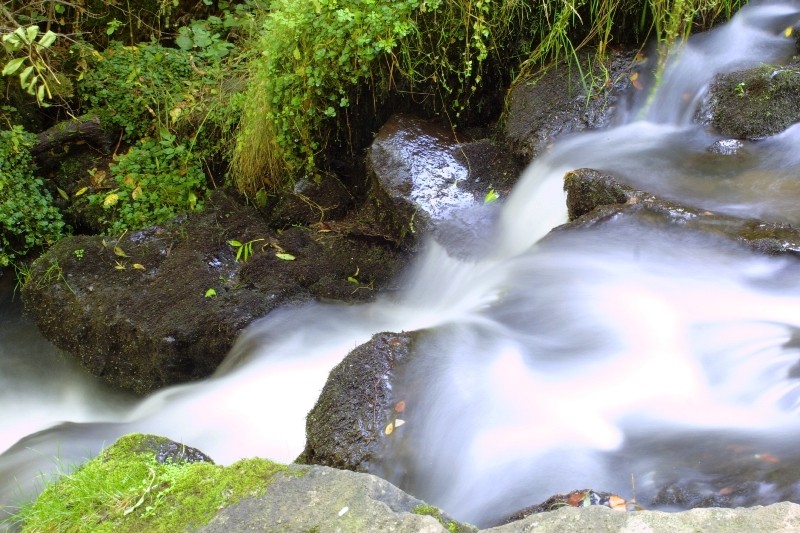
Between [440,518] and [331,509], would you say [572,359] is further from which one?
[331,509]

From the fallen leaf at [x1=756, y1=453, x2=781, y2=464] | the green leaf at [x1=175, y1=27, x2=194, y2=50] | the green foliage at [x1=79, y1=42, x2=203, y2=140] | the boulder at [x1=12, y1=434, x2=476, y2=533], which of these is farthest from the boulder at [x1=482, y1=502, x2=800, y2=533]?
the green leaf at [x1=175, y1=27, x2=194, y2=50]

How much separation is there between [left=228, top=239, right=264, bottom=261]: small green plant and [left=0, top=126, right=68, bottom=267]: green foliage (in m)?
1.67

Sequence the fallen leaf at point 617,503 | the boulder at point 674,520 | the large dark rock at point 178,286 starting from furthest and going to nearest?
the large dark rock at point 178,286
the fallen leaf at point 617,503
the boulder at point 674,520

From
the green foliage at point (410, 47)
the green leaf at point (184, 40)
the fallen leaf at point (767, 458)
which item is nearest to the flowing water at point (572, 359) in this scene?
the fallen leaf at point (767, 458)

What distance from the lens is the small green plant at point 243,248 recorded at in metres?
5.10

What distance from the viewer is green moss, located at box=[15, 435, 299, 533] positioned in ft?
7.09

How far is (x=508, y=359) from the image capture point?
3.35m

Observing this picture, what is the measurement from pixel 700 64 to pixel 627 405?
2634 mm

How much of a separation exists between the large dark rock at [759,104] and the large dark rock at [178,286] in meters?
2.08

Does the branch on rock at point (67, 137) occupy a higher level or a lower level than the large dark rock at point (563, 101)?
higher

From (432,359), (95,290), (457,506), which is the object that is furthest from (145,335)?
(457,506)

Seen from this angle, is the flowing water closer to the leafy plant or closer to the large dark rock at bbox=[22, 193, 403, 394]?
the large dark rock at bbox=[22, 193, 403, 394]

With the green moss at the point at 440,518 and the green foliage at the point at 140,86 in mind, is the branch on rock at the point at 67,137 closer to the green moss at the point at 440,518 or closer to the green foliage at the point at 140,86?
the green foliage at the point at 140,86

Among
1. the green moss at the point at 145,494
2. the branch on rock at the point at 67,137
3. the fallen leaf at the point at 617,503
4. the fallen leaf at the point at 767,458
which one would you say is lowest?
the fallen leaf at the point at 767,458
